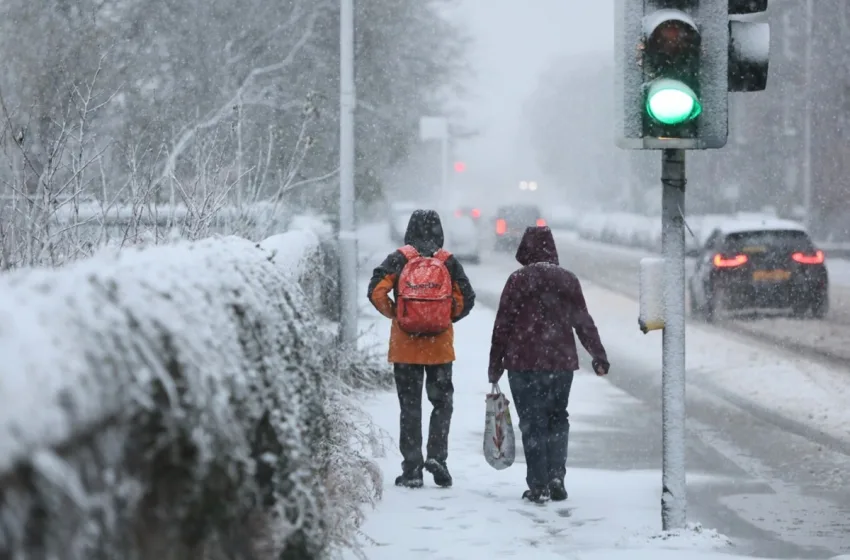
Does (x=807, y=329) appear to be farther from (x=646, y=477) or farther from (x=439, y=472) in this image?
(x=439, y=472)

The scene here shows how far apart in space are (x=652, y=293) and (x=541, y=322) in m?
1.45

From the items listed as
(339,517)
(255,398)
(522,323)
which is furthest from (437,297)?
(255,398)

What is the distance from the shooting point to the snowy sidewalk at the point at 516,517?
6.20 meters

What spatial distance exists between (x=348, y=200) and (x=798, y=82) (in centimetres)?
4194

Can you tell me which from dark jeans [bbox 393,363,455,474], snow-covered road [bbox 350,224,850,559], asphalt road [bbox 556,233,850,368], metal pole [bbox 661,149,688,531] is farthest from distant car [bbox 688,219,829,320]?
metal pole [bbox 661,149,688,531]

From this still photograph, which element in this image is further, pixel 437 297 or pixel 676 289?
pixel 437 297

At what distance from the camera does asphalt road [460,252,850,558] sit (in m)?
6.98

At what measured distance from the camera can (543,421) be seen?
7816 millimetres

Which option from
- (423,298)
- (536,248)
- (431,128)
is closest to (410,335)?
(423,298)

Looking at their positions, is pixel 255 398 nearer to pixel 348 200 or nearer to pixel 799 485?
pixel 799 485

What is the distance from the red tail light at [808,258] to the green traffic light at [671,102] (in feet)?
50.8

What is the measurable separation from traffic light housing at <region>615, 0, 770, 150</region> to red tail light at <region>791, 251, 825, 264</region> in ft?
50.1

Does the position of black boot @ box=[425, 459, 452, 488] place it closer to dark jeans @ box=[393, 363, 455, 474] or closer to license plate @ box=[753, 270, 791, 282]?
dark jeans @ box=[393, 363, 455, 474]

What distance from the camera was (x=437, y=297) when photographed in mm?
7992
